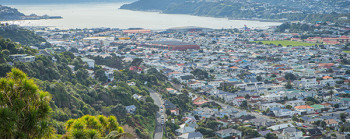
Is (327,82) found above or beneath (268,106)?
above

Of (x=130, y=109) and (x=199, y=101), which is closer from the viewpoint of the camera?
(x=130, y=109)

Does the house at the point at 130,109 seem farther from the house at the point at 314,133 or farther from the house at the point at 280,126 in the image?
the house at the point at 314,133

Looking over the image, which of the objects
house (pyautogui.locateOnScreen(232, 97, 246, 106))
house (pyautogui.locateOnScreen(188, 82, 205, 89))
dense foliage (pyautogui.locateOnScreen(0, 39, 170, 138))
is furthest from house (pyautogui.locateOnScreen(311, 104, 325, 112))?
dense foliage (pyautogui.locateOnScreen(0, 39, 170, 138))

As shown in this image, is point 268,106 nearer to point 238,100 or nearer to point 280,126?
point 238,100

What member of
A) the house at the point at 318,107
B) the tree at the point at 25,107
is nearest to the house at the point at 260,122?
the house at the point at 318,107

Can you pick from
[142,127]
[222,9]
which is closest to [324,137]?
[142,127]

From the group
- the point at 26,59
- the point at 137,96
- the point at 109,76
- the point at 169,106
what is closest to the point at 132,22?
the point at 109,76

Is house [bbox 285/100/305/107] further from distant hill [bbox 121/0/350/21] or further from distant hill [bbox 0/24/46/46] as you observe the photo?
distant hill [bbox 121/0/350/21]
